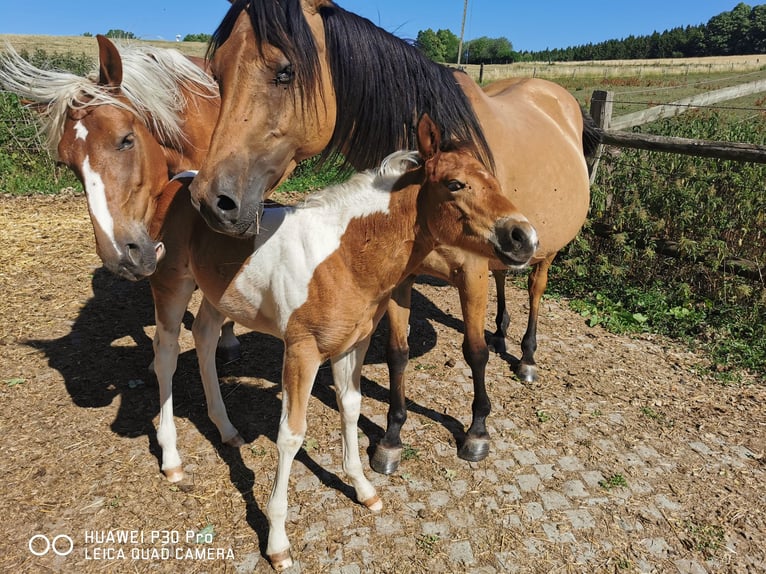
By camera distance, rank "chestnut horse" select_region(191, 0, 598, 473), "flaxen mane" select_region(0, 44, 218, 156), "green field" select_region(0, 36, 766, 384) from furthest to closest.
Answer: "green field" select_region(0, 36, 766, 384) < "flaxen mane" select_region(0, 44, 218, 156) < "chestnut horse" select_region(191, 0, 598, 473)

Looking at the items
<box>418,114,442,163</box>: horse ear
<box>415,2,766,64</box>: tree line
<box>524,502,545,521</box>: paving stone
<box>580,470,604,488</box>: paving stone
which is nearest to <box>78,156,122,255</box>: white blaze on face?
<box>418,114,442,163</box>: horse ear

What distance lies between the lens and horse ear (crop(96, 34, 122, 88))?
2.36 meters

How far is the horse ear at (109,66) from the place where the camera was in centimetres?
236

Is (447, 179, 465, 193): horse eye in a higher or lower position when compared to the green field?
higher

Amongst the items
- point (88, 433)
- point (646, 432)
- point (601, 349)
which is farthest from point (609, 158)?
point (88, 433)

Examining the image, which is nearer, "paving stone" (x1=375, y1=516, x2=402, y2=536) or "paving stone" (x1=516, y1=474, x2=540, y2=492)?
"paving stone" (x1=375, y1=516, x2=402, y2=536)

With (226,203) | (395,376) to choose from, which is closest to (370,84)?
(226,203)

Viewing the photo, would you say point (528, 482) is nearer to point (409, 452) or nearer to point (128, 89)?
point (409, 452)

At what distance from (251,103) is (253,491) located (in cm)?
208

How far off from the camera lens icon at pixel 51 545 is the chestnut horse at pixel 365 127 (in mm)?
1647

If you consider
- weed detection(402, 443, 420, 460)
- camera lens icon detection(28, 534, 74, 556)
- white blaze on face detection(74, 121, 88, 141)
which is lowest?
weed detection(402, 443, 420, 460)

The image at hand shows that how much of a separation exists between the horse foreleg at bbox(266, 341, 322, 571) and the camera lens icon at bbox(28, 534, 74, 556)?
100cm

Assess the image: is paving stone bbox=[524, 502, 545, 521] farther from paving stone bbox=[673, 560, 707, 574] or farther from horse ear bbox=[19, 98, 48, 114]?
horse ear bbox=[19, 98, 48, 114]

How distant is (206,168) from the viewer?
1877 millimetres
